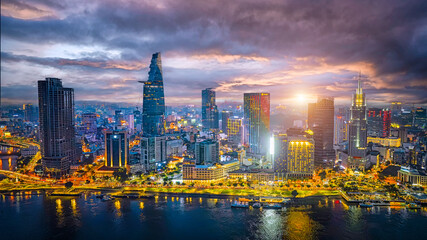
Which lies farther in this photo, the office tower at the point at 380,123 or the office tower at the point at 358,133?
the office tower at the point at 380,123

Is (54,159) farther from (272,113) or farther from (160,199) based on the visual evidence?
(272,113)

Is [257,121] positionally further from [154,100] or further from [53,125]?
[53,125]

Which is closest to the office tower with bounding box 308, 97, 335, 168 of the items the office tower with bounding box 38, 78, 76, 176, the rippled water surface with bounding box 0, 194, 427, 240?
the rippled water surface with bounding box 0, 194, 427, 240

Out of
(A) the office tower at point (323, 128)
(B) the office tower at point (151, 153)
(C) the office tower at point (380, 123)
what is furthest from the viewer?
(C) the office tower at point (380, 123)

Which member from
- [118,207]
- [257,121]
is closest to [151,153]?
[118,207]

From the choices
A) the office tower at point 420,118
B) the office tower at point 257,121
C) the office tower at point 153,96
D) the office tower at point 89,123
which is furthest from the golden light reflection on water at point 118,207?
the office tower at point 420,118

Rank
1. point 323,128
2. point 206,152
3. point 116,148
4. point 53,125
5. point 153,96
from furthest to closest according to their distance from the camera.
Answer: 1. point 153,96
2. point 323,128
3. point 116,148
4. point 206,152
5. point 53,125

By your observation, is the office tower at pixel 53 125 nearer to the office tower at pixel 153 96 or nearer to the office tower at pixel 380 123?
the office tower at pixel 153 96
